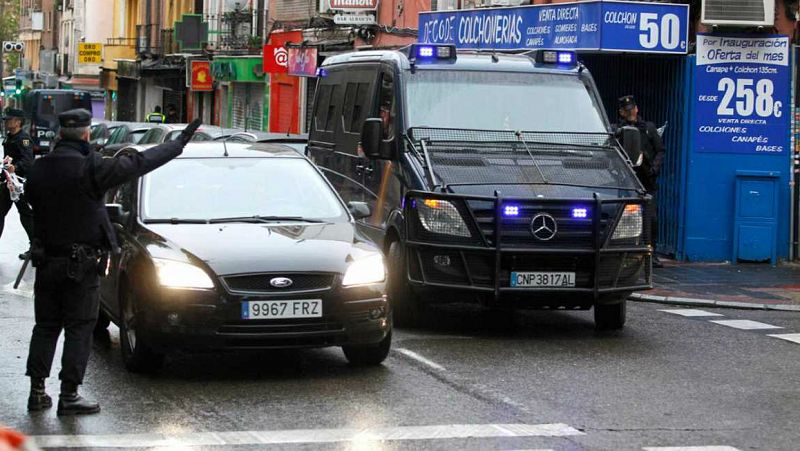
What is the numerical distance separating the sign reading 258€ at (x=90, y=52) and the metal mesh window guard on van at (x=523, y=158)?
58027mm

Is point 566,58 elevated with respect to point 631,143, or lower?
elevated

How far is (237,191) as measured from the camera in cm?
1062

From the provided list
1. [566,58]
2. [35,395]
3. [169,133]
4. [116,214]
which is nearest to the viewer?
[35,395]

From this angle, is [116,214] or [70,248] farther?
[116,214]

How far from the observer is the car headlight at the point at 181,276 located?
363 inches

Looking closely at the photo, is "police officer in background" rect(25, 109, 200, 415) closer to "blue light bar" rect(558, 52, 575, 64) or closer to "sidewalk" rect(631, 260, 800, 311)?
"blue light bar" rect(558, 52, 575, 64)

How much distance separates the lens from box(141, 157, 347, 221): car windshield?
34.0ft

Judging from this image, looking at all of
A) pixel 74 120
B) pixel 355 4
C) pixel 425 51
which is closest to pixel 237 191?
pixel 74 120

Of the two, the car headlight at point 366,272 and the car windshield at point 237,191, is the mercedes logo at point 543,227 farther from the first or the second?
the car headlight at point 366,272

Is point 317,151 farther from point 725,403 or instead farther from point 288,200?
point 725,403

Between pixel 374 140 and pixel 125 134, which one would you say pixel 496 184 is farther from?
pixel 125 134

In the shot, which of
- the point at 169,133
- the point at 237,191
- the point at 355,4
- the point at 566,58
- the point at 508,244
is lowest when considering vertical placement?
the point at 508,244

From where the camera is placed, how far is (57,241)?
8430 millimetres

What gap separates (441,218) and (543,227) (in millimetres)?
796
